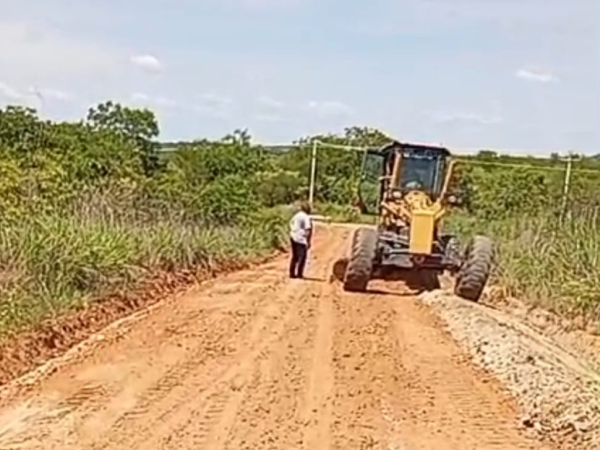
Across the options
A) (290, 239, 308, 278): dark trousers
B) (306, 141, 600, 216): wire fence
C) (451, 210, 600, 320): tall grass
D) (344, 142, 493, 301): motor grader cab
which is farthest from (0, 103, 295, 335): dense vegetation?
(451, 210, 600, 320): tall grass

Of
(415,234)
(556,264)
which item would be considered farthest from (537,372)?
(415,234)

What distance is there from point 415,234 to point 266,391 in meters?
8.71

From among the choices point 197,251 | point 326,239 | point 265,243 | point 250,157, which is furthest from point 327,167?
point 197,251

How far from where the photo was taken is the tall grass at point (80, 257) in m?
12.8

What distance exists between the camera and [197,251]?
21.8 m

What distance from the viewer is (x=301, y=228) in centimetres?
2050

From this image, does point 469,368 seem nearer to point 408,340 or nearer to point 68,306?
point 408,340

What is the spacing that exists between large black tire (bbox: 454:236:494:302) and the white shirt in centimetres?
398

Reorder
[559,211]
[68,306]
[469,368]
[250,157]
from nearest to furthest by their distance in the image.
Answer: [469,368] < [68,306] < [559,211] < [250,157]

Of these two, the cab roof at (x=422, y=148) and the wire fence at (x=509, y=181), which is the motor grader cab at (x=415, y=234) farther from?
the wire fence at (x=509, y=181)

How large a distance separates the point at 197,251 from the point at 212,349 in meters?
10.4

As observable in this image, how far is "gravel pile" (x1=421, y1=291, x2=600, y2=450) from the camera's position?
8438mm

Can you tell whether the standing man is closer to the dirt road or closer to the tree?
the dirt road

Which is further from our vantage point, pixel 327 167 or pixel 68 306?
pixel 327 167
